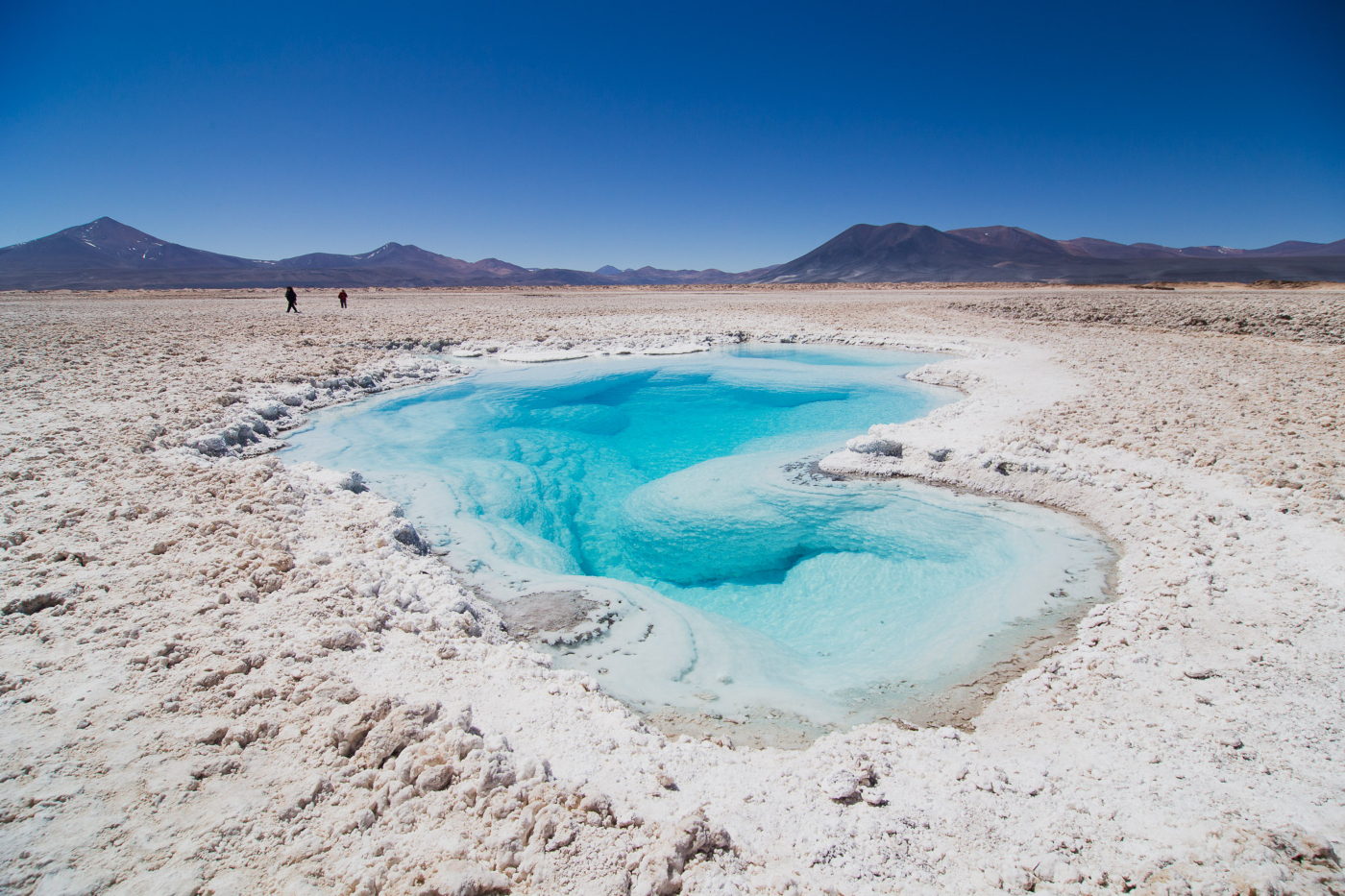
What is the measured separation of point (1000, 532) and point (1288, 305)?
57.3 feet

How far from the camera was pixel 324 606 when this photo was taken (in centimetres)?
345

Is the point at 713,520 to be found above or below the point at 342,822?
below

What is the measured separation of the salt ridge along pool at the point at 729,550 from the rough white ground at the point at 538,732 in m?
0.53

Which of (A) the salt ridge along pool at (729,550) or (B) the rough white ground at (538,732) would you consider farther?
(A) the salt ridge along pool at (729,550)

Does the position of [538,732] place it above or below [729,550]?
above

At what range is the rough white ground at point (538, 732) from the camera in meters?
1.93

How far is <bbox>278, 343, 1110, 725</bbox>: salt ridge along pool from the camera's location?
A: 3842mm

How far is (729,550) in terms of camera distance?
6.07 metres

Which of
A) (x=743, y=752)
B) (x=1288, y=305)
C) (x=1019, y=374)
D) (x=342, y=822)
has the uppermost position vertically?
(x=1288, y=305)

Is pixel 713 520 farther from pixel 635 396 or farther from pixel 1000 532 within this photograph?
pixel 635 396

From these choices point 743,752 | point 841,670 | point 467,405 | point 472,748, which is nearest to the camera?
point 472,748

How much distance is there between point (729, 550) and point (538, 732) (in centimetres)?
369

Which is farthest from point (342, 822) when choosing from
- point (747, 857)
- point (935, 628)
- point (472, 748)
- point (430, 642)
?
point (935, 628)

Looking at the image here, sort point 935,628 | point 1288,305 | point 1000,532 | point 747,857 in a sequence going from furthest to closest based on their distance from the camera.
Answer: point 1288,305, point 1000,532, point 935,628, point 747,857
